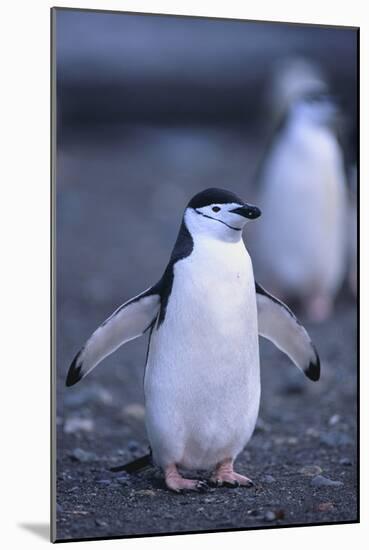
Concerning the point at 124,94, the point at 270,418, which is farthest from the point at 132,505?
the point at 124,94

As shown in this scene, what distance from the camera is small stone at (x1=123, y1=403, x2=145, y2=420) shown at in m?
4.68

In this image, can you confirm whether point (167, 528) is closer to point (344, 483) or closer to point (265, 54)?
point (344, 483)

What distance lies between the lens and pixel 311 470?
3855 mm

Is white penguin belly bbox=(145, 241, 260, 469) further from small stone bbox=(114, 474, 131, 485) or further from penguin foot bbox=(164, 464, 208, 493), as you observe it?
small stone bbox=(114, 474, 131, 485)

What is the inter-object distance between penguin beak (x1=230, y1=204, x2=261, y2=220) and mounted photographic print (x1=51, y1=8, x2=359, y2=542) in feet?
0.04

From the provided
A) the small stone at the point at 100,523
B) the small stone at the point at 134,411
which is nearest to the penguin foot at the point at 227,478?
the small stone at the point at 100,523

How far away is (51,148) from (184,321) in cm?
57

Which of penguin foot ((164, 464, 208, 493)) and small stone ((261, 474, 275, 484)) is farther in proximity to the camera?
small stone ((261, 474, 275, 484))

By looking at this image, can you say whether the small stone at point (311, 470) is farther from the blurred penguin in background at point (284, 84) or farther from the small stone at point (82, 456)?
the blurred penguin in background at point (284, 84)

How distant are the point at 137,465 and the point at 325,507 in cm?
55

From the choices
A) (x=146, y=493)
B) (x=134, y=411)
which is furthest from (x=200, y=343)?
(x=134, y=411)

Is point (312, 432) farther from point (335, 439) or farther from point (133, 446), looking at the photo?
point (133, 446)

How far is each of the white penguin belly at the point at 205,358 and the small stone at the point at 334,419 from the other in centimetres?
105

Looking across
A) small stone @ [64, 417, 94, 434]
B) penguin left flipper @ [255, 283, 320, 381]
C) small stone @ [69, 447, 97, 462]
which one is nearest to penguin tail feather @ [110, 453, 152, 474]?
small stone @ [69, 447, 97, 462]
